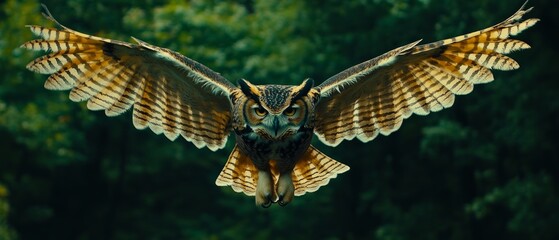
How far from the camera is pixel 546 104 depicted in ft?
77.3

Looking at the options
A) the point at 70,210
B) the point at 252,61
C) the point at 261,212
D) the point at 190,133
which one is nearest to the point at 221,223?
the point at 261,212

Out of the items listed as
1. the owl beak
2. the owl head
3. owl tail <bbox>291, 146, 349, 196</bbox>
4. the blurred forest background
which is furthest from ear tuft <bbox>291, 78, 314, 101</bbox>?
the blurred forest background

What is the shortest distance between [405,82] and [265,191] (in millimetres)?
1575

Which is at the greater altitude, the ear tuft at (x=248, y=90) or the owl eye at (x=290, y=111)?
the ear tuft at (x=248, y=90)

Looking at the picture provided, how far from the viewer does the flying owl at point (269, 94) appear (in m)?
7.72

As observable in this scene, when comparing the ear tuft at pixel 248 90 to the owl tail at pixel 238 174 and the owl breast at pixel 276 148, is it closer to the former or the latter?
the owl breast at pixel 276 148

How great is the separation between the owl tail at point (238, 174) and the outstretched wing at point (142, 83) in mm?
197

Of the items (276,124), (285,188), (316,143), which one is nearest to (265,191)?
(285,188)

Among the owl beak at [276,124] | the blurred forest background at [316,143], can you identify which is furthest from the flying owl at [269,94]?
the blurred forest background at [316,143]

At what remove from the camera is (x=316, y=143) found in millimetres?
24922

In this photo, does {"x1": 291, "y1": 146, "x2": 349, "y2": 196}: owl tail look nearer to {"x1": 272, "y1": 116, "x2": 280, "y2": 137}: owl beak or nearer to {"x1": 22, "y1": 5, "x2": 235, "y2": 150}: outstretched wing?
{"x1": 22, "y1": 5, "x2": 235, "y2": 150}: outstretched wing

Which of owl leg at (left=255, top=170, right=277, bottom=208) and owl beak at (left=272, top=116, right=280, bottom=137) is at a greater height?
owl beak at (left=272, top=116, right=280, bottom=137)

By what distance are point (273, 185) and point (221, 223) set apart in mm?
23724

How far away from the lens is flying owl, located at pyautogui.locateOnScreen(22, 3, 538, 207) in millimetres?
7719
